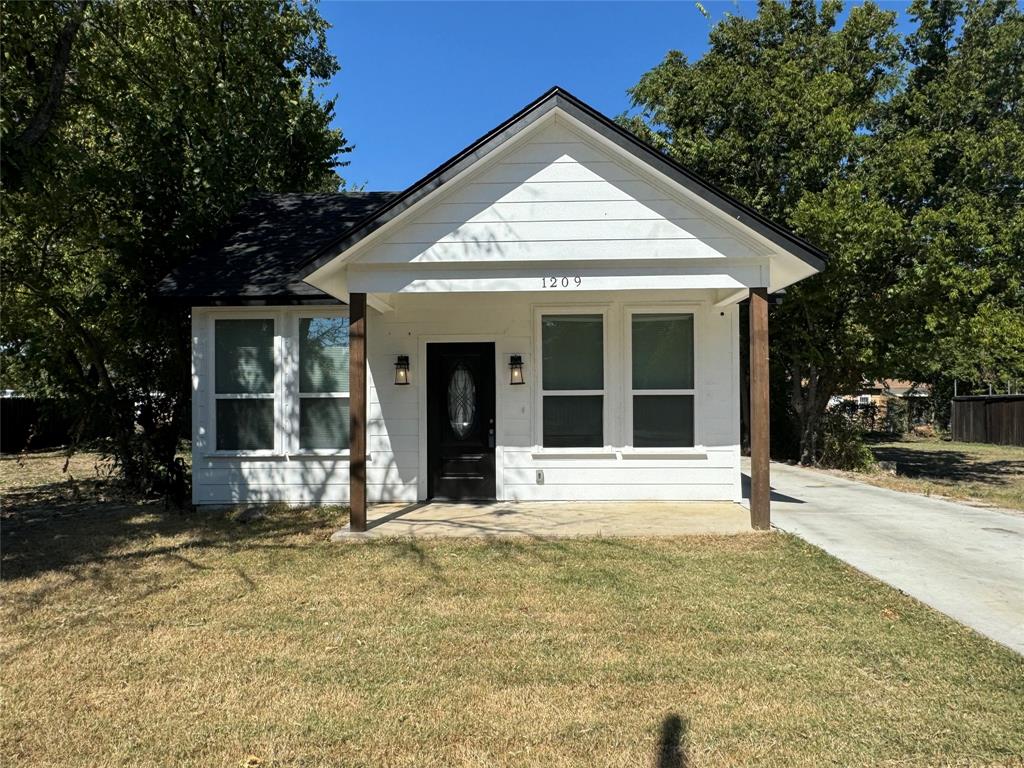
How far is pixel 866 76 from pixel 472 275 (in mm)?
15076

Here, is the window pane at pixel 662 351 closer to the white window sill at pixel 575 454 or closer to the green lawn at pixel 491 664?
the white window sill at pixel 575 454

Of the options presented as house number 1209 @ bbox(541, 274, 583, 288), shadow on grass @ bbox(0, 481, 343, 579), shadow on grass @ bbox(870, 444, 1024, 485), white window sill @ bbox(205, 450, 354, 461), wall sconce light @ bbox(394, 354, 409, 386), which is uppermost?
house number 1209 @ bbox(541, 274, 583, 288)

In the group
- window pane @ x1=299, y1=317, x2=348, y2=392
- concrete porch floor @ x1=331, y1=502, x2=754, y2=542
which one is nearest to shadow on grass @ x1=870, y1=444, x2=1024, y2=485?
concrete porch floor @ x1=331, y1=502, x2=754, y2=542

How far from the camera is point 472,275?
748cm

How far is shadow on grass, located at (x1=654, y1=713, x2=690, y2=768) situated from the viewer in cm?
300

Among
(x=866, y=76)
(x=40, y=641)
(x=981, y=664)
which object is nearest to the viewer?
(x=981, y=664)

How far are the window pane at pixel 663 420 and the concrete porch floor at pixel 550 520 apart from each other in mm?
839

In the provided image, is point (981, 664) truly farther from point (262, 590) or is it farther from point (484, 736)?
point (262, 590)

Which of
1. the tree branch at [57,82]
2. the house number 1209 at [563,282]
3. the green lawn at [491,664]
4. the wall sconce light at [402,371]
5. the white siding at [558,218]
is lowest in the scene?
the green lawn at [491,664]

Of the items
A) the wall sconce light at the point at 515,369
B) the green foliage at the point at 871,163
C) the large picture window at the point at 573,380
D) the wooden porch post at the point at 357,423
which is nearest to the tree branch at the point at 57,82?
the wooden porch post at the point at 357,423

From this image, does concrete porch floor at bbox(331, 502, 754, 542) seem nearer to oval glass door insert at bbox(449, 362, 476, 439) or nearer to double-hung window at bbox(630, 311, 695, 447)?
double-hung window at bbox(630, 311, 695, 447)

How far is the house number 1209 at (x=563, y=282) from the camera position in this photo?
7.41 metres

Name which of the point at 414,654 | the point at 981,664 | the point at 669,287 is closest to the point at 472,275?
the point at 669,287

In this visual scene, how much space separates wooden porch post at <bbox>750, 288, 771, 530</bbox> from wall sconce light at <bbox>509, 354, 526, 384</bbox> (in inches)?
120
